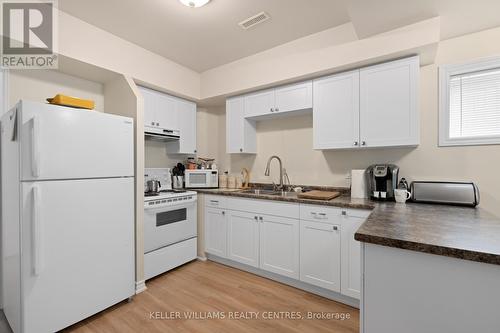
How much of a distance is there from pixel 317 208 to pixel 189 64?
8.17 ft

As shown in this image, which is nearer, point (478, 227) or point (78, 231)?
point (478, 227)

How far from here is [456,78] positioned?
6.81ft

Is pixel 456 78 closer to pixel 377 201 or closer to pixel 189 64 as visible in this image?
pixel 377 201

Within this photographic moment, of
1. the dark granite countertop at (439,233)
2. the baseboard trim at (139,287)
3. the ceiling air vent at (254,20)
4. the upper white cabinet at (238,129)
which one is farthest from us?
the upper white cabinet at (238,129)

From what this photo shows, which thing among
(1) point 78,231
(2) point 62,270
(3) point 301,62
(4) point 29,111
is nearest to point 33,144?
(4) point 29,111

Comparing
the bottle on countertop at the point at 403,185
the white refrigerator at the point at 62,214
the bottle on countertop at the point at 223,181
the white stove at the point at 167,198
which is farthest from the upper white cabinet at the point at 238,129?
the bottle on countertop at the point at 403,185

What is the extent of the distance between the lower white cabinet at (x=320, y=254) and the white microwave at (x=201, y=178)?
1.54m

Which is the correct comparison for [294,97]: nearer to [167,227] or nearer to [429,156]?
[429,156]

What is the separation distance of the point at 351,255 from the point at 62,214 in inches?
90.5

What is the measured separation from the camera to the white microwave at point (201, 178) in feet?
10.4

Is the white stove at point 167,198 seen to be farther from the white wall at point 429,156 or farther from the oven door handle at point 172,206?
the white wall at point 429,156

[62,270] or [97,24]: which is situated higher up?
[97,24]

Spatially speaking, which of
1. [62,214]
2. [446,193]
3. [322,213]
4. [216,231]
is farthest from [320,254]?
[62,214]

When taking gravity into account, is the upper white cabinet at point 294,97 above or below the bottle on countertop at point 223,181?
above
